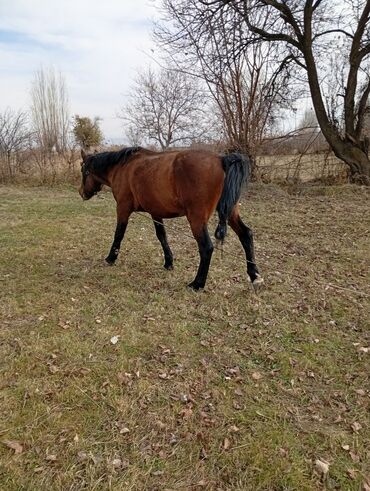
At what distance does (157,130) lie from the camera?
21797mm

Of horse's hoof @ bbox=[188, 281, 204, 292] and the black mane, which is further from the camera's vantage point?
the black mane

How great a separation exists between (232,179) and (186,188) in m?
0.49

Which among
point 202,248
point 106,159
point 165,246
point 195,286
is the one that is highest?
point 106,159

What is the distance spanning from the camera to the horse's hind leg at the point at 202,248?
12.6 ft

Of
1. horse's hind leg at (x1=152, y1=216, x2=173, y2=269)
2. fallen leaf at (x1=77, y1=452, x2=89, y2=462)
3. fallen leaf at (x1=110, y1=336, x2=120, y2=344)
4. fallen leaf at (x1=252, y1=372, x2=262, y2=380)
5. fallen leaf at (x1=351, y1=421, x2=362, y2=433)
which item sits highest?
horse's hind leg at (x1=152, y1=216, x2=173, y2=269)

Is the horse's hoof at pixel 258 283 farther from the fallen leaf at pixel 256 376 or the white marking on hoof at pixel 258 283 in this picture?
the fallen leaf at pixel 256 376

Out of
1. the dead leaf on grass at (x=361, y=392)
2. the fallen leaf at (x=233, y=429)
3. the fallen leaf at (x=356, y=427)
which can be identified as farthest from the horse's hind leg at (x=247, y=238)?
the fallen leaf at (x=233, y=429)

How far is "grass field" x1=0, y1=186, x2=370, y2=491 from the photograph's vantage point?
190 cm

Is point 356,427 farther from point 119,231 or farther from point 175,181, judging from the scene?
point 119,231

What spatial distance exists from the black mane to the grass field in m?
1.28

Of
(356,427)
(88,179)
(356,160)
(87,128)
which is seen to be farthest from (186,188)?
(87,128)

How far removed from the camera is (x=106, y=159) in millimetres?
4688

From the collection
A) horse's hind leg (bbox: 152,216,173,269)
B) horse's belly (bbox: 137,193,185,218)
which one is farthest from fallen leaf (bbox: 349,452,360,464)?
horse's hind leg (bbox: 152,216,173,269)

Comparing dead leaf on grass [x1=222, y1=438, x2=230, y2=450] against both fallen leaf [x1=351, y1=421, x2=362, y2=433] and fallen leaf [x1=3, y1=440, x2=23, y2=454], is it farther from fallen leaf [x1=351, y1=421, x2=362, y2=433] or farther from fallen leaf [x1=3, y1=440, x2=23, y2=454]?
fallen leaf [x1=3, y1=440, x2=23, y2=454]
